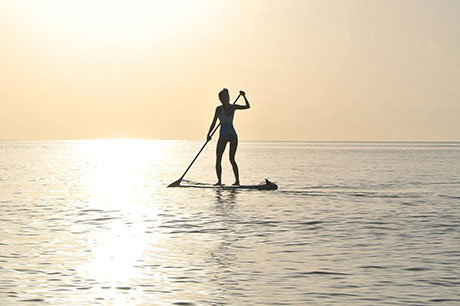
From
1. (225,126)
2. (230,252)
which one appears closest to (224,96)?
(225,126)

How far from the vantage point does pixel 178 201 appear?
66.3ft

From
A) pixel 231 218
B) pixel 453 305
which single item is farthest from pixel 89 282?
pixel 231 218

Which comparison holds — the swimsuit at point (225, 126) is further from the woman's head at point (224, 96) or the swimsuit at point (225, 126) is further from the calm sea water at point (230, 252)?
the calm sea water at point (230, 252)

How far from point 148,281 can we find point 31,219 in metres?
7.06

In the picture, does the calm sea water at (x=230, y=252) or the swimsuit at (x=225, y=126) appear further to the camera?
the swimsuit at (x=225, y=126)

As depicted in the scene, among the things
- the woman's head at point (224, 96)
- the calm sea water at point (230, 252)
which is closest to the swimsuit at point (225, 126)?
the woman's head at point (224, 96)

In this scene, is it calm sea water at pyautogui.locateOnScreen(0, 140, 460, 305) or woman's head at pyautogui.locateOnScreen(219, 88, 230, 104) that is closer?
calm sea water at pyautogui.locateOnScreen(0, 140, 460, 305)

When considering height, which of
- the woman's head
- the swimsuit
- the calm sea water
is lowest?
the calm sea water

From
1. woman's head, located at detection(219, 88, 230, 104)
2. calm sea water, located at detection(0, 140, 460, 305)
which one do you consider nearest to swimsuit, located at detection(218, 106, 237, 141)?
woman's head, located at detection(219, 88, 230, 104)

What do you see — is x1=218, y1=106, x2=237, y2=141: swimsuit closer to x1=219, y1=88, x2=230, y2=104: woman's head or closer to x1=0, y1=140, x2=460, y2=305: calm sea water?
x1=219, y1=88, x2=230, y2=104: woman's head

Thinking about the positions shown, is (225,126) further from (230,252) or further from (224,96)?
(230,252)

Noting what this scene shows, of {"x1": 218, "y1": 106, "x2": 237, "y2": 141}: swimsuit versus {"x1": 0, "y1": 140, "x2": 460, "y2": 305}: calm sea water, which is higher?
{"x1": 218, "y1": 106, "x2": 237, "y2": 141}: swimsuit

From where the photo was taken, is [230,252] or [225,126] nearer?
[230,252]

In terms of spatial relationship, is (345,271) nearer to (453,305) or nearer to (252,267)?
(252,267)
